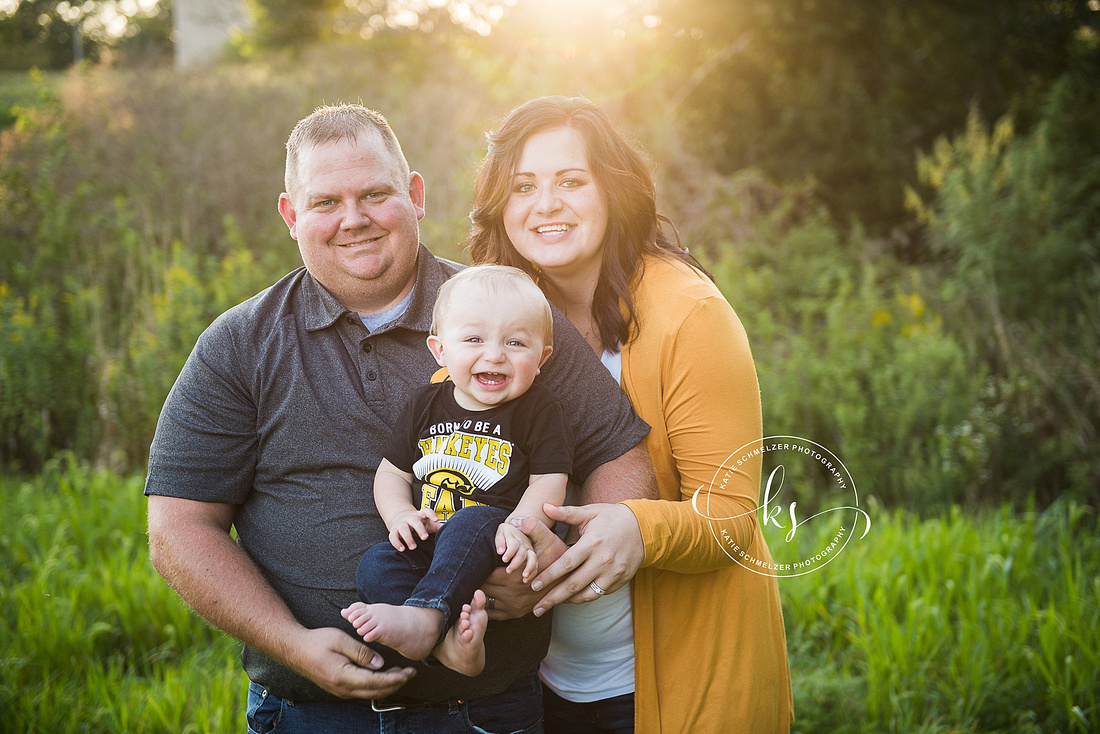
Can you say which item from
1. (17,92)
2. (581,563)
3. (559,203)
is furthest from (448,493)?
(17,92)

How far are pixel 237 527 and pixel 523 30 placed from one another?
6842 mm

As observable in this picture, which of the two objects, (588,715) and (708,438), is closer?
(708,438)

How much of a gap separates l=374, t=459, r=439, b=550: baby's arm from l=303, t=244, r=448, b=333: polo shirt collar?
0.42 m

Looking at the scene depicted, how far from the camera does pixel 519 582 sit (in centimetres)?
183

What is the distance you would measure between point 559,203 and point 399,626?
1.31 m

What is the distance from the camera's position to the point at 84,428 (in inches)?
206

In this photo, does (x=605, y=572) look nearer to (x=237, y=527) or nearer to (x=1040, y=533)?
(x=237, y=527)

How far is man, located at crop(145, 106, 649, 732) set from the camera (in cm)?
199

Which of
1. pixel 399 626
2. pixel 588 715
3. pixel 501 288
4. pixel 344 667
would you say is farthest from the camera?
pixel 588 715

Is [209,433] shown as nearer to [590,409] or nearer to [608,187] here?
[590,409]

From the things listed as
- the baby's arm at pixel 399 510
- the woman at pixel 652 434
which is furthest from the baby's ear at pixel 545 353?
the baby's arm at pixel 399 510

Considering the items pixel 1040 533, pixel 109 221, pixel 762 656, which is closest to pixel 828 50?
pixel 1040 533

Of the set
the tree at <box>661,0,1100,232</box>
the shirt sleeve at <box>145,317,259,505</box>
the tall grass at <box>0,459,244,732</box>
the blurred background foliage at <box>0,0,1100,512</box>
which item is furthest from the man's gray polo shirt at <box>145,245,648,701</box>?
the tree at <box>661,0,1100,232</box>

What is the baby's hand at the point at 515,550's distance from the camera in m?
1.73
